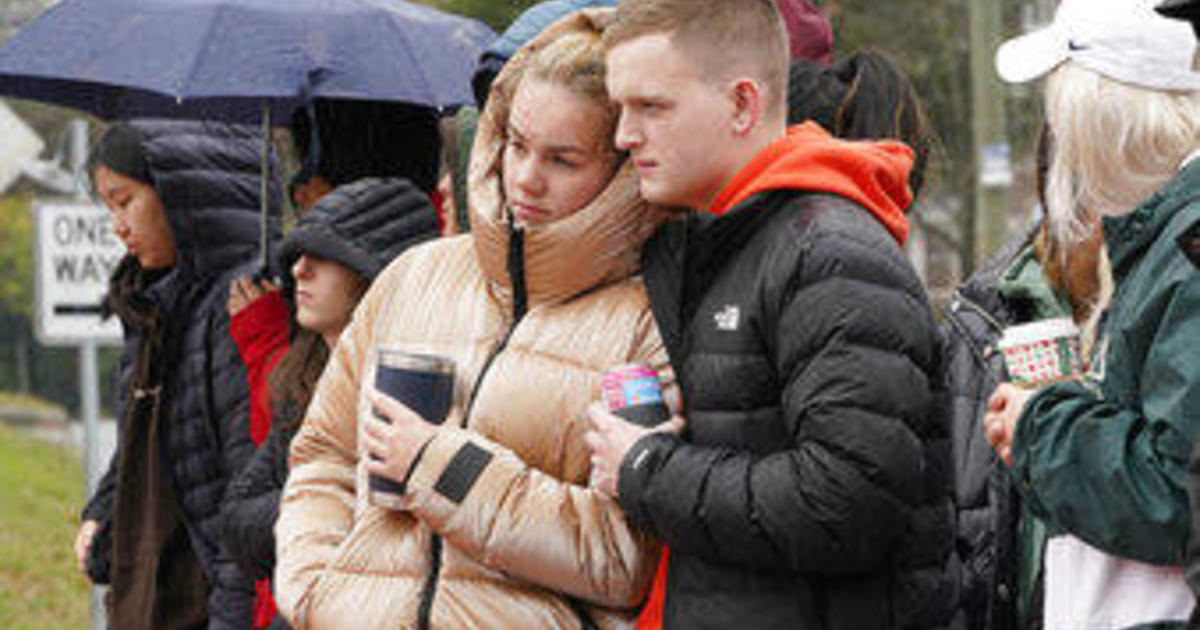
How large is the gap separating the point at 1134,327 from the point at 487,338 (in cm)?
120

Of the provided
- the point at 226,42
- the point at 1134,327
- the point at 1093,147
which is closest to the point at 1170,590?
the point at 1134,327

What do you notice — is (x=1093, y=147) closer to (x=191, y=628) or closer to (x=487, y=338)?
(x=487, y=338)

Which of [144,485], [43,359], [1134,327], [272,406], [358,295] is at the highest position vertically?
[1134,327]

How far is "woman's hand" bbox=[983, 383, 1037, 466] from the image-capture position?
304 centimetres

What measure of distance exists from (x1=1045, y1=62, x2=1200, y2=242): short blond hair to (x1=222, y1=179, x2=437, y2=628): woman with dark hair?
5.46ft

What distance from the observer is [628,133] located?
10.3ft

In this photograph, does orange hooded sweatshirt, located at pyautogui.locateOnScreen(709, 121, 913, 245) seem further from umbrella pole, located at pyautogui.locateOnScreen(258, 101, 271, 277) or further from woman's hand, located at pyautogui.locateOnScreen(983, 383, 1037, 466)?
umbrella pole, located at pyautogui.locateOnScreen(258, 101, 271, 277)

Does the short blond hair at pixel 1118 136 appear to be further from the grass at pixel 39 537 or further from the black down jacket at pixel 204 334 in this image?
the grass at pixel 39 537

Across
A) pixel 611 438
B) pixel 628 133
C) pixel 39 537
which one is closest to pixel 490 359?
pixel 611 438

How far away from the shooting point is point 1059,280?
3691 mm

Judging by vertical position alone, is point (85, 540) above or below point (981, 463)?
below

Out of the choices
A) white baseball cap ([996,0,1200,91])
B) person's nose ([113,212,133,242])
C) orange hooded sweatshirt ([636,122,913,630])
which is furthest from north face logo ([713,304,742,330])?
person's nose ([113,212,133,242])

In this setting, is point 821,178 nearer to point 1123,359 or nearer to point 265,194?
point 1123,359

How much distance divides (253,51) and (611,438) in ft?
6.84
